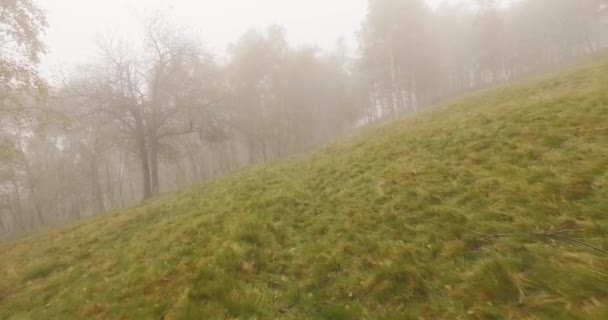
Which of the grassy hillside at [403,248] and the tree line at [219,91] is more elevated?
the tree line at [219,91]

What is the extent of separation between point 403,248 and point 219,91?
81.2 feet

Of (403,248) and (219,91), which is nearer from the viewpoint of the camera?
(403,248)

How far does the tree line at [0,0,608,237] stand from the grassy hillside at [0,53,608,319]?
9763 millimetres

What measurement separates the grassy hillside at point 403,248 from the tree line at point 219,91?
9.76 meters

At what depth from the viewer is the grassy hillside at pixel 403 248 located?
10.2 feet

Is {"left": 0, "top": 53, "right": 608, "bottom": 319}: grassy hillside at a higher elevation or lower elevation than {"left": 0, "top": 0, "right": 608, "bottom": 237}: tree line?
lower

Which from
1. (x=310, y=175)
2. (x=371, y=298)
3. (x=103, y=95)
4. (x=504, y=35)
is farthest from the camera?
(x=504, y=35)

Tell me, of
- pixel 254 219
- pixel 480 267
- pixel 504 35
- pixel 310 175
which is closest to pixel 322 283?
pixel 480 267

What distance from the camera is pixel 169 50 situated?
2234 cm

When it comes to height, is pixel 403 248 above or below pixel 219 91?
below

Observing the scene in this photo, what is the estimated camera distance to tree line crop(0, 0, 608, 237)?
19.9m

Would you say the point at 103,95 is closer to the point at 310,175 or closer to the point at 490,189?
the point at 310,175

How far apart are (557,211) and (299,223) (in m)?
4.88

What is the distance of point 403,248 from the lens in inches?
171
